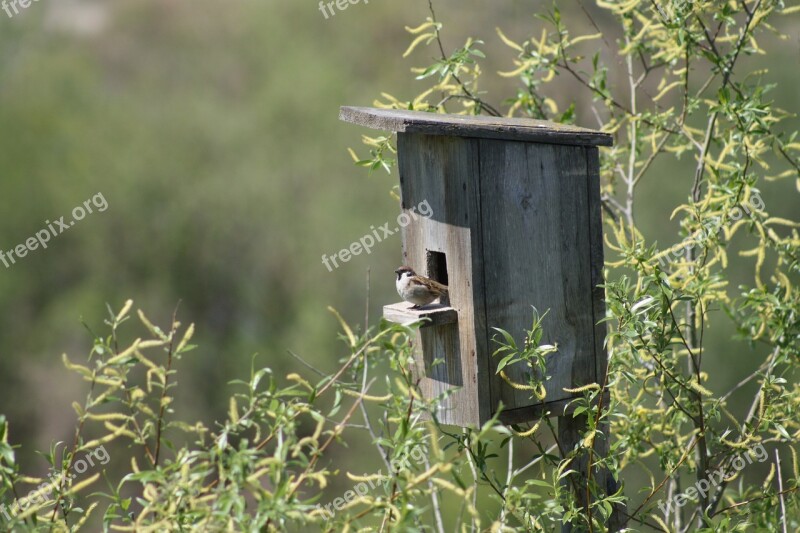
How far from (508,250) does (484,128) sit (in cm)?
38

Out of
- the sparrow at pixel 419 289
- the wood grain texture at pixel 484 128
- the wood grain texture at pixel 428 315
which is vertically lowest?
the wood grain texture at pixel 428 315

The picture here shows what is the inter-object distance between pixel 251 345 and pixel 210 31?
3.85m

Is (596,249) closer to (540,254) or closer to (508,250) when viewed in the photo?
(540,254)

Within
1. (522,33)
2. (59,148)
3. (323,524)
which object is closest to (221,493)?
(323,524)

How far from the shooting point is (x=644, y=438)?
3.65 m

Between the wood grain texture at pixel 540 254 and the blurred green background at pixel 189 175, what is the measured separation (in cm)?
774

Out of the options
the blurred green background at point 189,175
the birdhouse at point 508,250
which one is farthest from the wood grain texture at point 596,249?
the blurred green background at point 189,175

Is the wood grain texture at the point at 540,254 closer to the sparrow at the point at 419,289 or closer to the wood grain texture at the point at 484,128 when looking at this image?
the wood grain texture at the point at 484,128

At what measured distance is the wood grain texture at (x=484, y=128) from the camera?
283 cm

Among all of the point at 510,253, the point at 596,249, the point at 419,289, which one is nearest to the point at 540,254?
the point at 510,253

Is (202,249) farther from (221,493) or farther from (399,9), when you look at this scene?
(221,493)

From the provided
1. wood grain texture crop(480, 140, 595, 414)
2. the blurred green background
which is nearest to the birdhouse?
wood grain texture crop(480, 140, 595, 414)

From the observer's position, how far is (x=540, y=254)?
2990mm

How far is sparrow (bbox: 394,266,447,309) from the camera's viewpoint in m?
3.00
